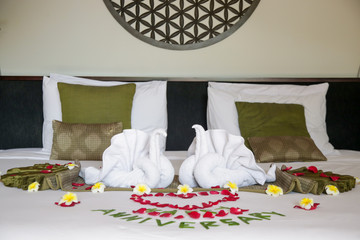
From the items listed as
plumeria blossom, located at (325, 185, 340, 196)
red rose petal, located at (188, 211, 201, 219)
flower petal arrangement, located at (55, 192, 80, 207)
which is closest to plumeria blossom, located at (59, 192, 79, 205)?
flower petal arrangement, located at (55, 192, 80, 207)

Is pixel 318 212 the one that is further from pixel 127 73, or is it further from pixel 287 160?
pixel 127 73

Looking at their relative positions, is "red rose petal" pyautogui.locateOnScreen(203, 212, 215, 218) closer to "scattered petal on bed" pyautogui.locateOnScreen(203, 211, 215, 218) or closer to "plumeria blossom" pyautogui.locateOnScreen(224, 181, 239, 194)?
"scattered petal on bed" pyautogui.locateOnScreen(203, 211, 215, 218)

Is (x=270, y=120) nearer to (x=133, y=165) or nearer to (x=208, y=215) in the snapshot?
(x=133, y=165)

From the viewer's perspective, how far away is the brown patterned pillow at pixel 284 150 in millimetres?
2475

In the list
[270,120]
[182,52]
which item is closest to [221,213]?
[270,120]

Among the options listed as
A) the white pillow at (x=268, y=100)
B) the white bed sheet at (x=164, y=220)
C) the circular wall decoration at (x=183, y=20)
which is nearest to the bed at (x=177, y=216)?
the white bed sheet at (x=164, y=220)

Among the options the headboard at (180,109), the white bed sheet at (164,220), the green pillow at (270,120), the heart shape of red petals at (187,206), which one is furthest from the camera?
the headboard at (180,109)

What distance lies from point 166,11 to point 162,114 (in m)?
0.88

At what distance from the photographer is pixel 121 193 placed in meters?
1.53

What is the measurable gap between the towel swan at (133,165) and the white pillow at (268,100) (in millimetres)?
1184

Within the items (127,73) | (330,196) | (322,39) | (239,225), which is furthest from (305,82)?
(239,225)

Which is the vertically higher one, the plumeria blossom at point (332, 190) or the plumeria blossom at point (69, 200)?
the plumeria blossom at point (69, 200)

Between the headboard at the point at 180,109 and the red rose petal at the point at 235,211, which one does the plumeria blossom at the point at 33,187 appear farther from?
the headboard at the point at 180,109

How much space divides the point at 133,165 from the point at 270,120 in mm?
1290
